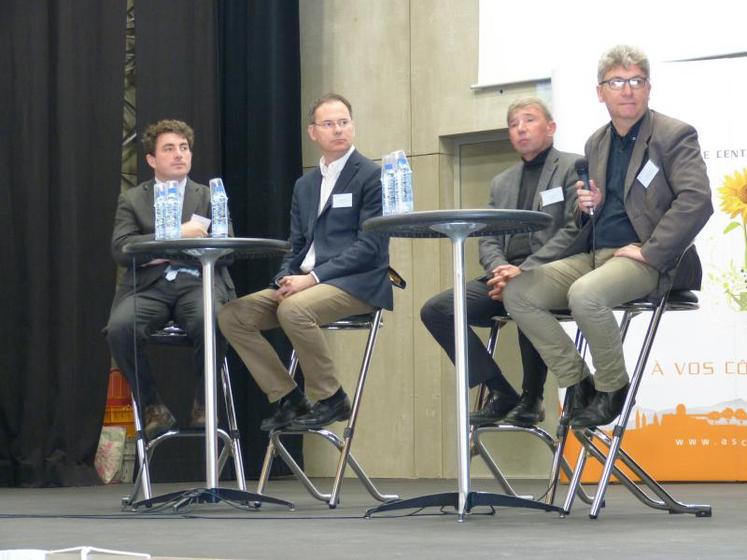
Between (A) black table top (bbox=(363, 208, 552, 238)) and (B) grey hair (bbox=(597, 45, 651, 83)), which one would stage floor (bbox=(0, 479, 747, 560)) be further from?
(B) grey hair (bbox=(597, 45, 651, 83))

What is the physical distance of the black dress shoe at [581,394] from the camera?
3412 mm

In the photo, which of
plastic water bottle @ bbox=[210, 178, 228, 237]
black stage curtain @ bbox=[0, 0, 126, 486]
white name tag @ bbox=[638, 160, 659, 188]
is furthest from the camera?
black stage curtain @ bbox=[0, 0, 126, 486]

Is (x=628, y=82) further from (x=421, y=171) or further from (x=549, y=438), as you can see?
(x=421, y=171)

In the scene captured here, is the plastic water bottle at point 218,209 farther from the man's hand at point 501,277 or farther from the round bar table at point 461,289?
the man's hand at point 501,277

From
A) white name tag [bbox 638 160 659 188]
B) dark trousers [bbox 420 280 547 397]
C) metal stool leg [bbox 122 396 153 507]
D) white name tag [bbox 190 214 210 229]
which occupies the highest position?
white name tag [bbox 638 160 659 188]

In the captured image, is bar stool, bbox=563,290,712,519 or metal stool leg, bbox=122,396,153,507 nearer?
bar stool, bbox=563,290,712,519

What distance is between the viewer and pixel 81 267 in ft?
18.8

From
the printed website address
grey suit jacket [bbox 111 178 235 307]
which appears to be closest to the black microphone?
grey suit jacket [bbox 111 178 235 307]

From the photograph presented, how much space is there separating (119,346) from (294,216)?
0.75m

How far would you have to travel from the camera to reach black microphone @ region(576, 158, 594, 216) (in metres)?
3.45

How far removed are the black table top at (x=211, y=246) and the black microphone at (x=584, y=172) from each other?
0.86m

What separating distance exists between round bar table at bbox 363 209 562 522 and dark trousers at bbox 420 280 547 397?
610mm

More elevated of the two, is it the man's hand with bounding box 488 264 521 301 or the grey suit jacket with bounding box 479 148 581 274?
the grey suit jacket with bounding box 479 148 581 274

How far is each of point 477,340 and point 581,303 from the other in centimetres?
61
